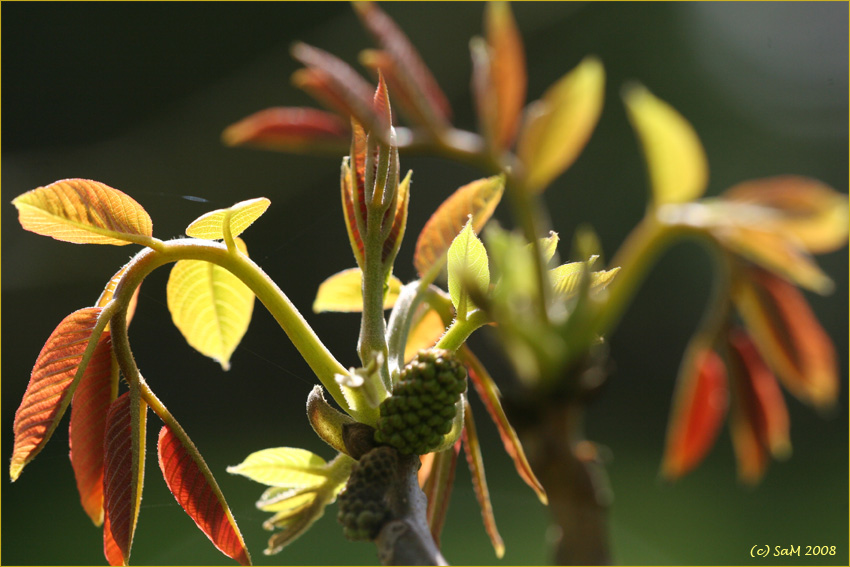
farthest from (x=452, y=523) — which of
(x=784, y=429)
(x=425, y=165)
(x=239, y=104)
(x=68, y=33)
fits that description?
(x=68, y=33)

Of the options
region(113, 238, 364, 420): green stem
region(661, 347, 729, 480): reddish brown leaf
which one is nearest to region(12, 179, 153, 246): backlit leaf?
region(113, 238, 364, 420): green stem

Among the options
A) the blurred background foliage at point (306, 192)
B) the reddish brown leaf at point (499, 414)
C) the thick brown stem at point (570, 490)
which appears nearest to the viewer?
the thick brown stem at point (570, 490)

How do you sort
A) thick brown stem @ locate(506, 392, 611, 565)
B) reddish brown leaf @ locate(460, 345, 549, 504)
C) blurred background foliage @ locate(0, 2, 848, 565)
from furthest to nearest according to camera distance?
1. blurred background foliage @ locate(0, 2, 848, 565)
2. reddish brown leaf @ locate(460, 345, 549, 504)
3. thick brown stem @ locate(506, 392, 611, 565)

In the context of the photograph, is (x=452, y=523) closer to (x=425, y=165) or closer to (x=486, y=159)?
(x=425, y=165)

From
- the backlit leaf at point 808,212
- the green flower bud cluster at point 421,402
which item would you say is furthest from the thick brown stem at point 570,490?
the backlit leaf at point 808,212

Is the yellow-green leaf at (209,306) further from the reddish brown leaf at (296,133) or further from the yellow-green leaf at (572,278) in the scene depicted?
the yellow-green leaf at (572,278)

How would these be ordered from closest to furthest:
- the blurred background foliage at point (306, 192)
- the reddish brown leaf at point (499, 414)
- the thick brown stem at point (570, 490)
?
1. the thick brown stem at point (570, 490)
2. the reddish brown leaf at point (499, 414)
3. the blurred background foliage at point (306, 192)

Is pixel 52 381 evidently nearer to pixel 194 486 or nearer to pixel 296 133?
pixel 194 486

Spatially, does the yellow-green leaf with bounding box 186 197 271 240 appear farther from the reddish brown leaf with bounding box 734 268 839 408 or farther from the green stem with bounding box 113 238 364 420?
the reddish brown leaf with bounding box 734 268 839 408
